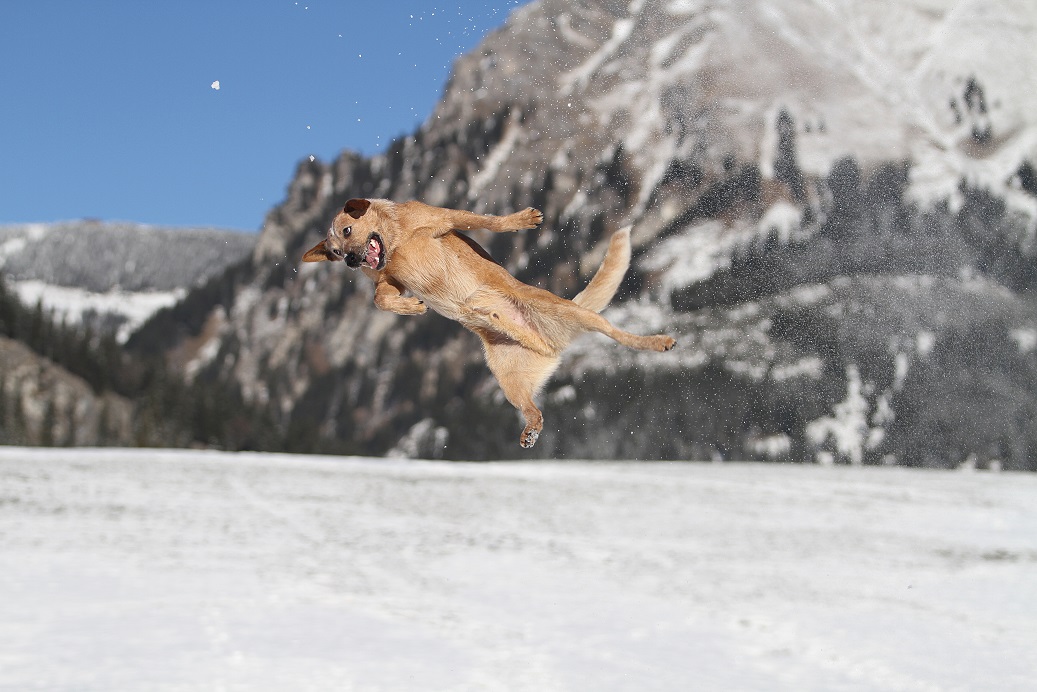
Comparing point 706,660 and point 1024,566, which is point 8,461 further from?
point 1024,566

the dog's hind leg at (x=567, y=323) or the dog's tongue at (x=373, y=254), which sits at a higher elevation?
the dog's tongue at (x=373, y=254)

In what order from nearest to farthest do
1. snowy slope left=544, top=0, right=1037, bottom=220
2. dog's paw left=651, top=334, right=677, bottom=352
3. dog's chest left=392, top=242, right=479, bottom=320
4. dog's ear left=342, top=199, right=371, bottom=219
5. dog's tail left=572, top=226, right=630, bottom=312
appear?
dog's paw left=651, top=334, right=677, bottom=352 → dog's ear left=342, top=199, right=371, bottom=219 → dog's chest left=392, top=242, right=479, bottom=320 → dog's tail left=572, top=226, right=630, bottom=312 → snowy slope left=544, top=0, right=1037, bottom=220

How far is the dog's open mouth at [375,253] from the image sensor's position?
848 centimetres

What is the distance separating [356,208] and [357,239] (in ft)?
0.78

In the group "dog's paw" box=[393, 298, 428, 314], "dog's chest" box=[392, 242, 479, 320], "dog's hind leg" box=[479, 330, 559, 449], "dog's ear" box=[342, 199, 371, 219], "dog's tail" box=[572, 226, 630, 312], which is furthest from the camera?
"dog's tail" box=[572, 226, 630, 312]

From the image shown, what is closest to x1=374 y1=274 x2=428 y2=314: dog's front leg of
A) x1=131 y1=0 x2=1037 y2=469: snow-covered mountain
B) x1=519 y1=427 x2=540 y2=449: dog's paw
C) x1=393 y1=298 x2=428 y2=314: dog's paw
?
x1=393 y1=298 x2=428 y2=314: dog's paw

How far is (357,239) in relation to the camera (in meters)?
8.44

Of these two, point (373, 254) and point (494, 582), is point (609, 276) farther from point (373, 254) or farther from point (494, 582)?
point (494, 582)

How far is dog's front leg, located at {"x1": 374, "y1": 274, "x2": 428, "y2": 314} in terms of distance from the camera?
8.05m

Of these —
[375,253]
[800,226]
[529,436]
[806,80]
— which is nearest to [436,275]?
[375,253]

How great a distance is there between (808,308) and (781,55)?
44096mm

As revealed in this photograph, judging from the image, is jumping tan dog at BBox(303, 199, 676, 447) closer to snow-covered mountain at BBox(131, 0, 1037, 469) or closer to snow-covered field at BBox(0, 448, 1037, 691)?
snow-covered field at BBox(0, 448, 1037, 691)

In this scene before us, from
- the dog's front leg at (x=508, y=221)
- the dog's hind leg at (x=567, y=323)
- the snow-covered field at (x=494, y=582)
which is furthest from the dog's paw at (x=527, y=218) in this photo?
the snow-covered field at (x=494, y=582)

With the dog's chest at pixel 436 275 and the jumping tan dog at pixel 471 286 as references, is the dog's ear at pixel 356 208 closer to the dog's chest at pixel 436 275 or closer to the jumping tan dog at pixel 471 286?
the jumping tan dog at pixel 471 286
